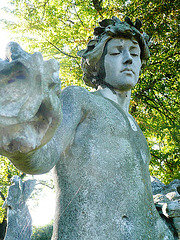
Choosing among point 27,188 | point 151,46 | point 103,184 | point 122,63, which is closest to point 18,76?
point 103,184

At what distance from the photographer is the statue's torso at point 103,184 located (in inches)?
80.7

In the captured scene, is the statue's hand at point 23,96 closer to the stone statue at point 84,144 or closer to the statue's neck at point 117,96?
the stone statue at point 84,144

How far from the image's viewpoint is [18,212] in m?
6.35

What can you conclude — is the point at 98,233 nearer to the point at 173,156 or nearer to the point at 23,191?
the point at 23,191

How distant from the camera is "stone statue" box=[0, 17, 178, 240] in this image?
1.29 meters

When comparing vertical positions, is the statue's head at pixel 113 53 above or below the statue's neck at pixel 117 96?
above

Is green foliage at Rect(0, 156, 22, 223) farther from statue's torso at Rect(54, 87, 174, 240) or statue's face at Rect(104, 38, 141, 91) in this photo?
statue's torso at Rect(54, 87, 174, 240)

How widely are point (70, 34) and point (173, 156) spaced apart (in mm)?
5388

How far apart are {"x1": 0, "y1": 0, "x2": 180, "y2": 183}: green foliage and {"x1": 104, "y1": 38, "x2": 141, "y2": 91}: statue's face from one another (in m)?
5.79

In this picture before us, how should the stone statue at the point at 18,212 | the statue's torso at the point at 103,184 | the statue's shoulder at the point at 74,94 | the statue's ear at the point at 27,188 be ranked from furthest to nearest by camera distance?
the statue's ear at the point at 27,188 < the stone statue at the point at 18,212 < the statue's shoulder at the point at 74,94 < the statue's torso at the point at 103,184

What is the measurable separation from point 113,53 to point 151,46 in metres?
7.06

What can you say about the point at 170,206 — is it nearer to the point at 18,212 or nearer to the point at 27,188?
the point at 18,212

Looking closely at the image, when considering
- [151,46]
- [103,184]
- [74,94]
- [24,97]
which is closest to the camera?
[24,97]

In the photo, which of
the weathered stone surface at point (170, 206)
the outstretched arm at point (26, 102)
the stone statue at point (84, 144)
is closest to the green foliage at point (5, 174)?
the weathered stone surface at point (170, 206)
